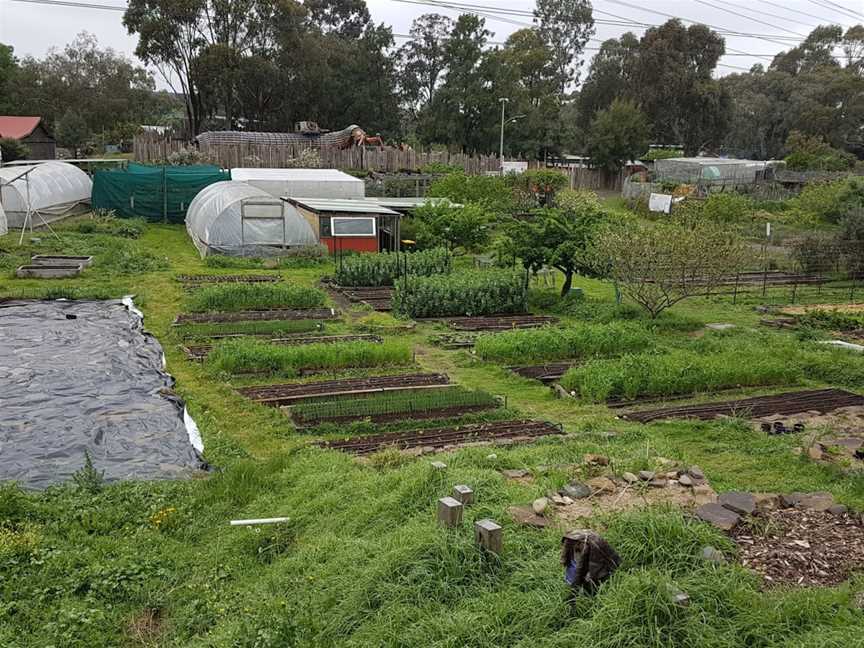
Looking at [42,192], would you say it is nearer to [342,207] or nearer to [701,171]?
[342,207]

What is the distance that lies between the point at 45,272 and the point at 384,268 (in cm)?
845

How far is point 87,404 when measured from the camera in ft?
33.5

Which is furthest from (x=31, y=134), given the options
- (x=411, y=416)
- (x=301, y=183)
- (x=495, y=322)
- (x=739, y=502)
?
(x=739, y=502)

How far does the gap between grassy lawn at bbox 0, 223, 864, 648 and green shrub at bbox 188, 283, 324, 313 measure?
259 inches

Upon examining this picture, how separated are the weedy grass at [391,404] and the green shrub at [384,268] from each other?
9.05 metres

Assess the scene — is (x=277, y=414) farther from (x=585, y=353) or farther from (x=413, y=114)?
(x=413, y=114)

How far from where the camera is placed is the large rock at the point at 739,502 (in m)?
6.00

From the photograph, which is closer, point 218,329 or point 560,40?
point 218,329

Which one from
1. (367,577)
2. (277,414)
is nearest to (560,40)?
(277,414)

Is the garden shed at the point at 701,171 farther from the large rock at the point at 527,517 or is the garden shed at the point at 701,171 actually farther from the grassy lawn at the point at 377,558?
the large rock at the point at 527,517

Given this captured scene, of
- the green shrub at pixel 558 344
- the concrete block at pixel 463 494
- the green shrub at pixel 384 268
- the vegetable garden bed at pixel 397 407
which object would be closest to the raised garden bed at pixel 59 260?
the green shrub at pixel 384 268

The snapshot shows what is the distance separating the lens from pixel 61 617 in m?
5.61

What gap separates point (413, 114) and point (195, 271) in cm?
4359

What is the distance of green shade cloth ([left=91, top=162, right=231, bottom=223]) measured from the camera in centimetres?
2930
